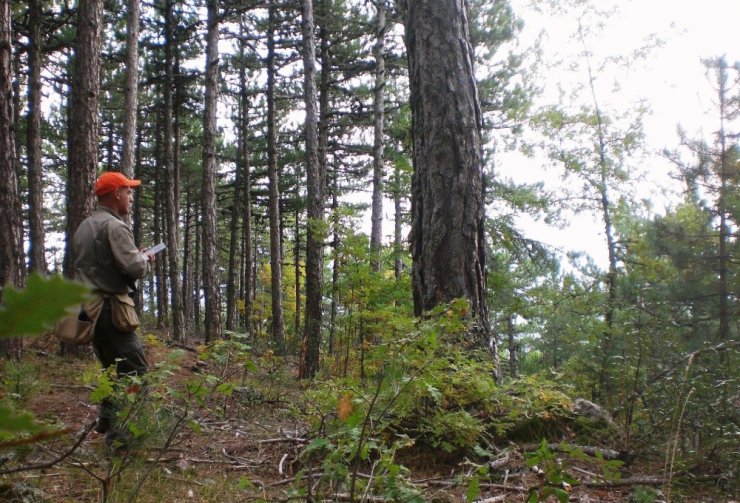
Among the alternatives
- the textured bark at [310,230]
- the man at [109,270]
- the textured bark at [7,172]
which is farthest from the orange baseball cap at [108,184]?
the textured bark at [310,230]

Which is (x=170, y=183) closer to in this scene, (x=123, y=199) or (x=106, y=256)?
(x=123, y=199)

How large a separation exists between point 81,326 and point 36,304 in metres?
3.59

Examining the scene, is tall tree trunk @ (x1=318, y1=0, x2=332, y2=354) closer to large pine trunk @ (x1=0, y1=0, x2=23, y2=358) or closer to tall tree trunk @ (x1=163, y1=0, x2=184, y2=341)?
tall tree trunk @ (x1=163, y1=0, x2=184, y2=341)

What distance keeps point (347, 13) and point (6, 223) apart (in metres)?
13.3

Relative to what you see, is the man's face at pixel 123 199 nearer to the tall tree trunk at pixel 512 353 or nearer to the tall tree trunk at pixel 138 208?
the tall tree trunk at pixel 512 353

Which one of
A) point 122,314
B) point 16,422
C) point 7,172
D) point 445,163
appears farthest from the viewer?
point 7,172

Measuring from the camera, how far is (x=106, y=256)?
12.0 ft

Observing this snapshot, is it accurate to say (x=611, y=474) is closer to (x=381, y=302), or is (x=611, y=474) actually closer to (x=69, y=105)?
(x=381, y=302)

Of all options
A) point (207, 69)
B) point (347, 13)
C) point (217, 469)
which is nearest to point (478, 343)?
point (217, 469)

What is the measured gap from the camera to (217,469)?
337cm

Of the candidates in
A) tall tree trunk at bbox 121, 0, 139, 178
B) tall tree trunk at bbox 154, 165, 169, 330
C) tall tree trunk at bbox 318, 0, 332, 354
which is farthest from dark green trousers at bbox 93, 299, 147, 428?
tall tree trunk at bbox 154, 165, 169, 330

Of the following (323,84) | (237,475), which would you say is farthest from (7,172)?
(323,84)

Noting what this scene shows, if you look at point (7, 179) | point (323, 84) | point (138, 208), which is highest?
point (323, 84)

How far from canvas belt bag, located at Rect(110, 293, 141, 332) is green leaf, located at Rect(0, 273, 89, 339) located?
359cm
